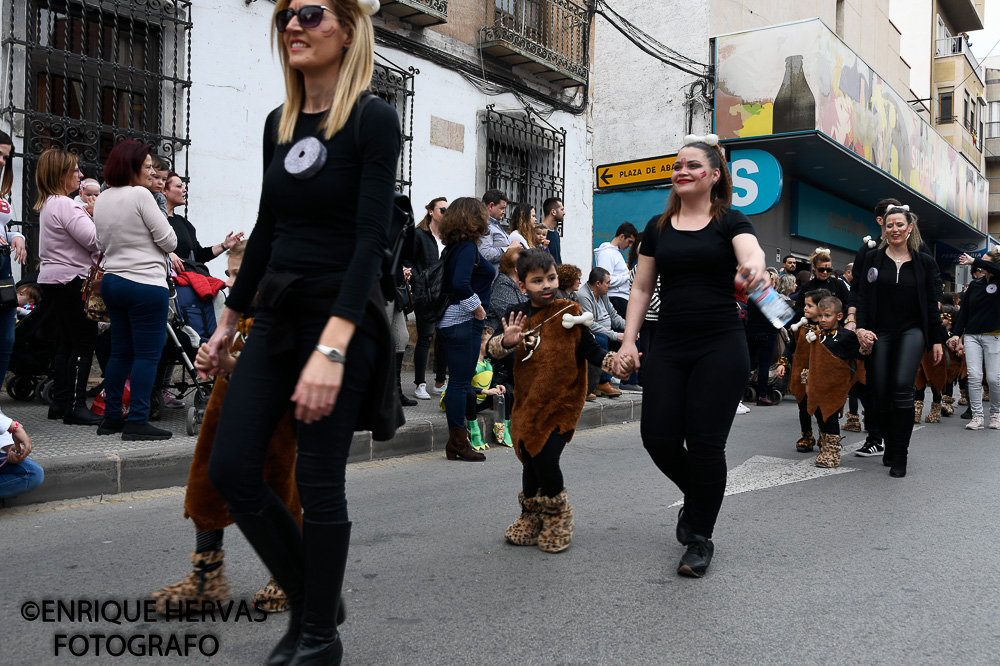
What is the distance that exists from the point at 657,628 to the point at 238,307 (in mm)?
1857

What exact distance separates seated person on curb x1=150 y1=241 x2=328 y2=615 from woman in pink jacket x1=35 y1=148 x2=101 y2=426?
3590 millimetres

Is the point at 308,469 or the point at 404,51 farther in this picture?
the point at 404,51

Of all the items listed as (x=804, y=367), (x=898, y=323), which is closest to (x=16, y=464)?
(x=804, y=367)

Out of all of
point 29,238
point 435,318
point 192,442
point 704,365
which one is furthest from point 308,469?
point 29,238

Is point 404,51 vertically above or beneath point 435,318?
above

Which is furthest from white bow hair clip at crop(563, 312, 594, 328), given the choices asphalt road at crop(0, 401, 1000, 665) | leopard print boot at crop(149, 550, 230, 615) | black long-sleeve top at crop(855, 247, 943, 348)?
black long-sleeve top at crop(855, 247, 943, 348)

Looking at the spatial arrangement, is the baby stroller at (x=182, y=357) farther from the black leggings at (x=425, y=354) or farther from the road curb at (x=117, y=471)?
the black leggings at (x=425, y=354)

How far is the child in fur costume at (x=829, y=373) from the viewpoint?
6667 millimetres

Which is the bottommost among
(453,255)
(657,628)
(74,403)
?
(657,628)

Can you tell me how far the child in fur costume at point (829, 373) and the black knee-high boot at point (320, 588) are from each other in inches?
204

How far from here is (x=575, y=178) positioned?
45.6ft

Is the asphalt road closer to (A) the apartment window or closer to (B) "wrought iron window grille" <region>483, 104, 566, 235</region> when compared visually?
(B) "wrought iron window grille" <region>483, 104, 566, 235</region>

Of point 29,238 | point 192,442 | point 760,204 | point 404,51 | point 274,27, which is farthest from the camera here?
point 760,204

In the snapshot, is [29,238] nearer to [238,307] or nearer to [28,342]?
[28,342]
